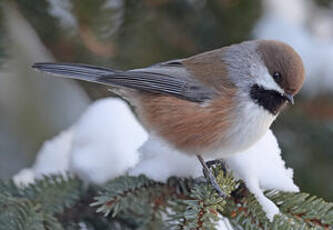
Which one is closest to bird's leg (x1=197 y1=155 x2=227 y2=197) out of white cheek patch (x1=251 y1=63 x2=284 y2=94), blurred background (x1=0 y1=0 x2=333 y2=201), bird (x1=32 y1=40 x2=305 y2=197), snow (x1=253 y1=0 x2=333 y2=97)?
bird (x1=32 y1=40 x2=305 y2=197)

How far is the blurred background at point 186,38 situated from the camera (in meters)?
2.83

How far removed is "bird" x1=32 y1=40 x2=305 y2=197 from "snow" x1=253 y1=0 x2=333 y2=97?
715mm

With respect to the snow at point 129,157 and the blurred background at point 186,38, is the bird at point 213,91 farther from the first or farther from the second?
the blurred background at point 186,38

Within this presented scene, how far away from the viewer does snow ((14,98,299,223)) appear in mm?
2213

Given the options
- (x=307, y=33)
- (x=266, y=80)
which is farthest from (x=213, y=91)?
(x=307, y=33)

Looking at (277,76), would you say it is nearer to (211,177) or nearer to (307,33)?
(211,177)

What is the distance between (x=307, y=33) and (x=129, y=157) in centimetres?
188

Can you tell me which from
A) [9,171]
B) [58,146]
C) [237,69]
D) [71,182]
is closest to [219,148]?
[237,69]

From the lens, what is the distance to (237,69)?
263 cm

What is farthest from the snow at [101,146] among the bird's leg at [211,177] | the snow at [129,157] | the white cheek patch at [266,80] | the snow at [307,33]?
the snow at [307,33]

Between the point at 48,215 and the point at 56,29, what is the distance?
3.80 ft

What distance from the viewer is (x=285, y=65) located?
236cm

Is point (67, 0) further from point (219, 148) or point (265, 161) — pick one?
point (265, 161)

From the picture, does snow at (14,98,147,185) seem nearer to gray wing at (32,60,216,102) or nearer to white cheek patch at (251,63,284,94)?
gray wing at (32,60,216,102)
